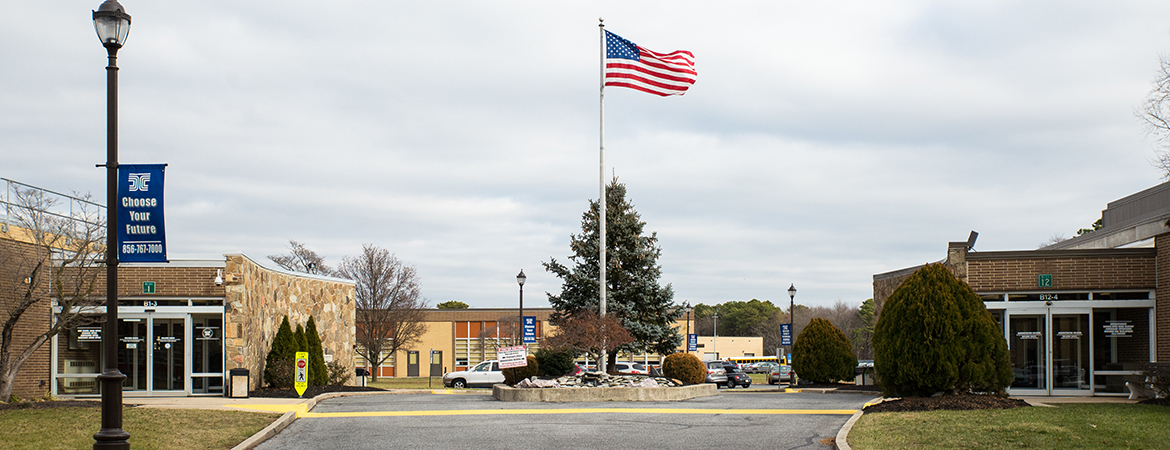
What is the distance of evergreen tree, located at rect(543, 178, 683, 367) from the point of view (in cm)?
3609

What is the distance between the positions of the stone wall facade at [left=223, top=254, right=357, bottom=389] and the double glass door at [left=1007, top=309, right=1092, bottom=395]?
20.3 m

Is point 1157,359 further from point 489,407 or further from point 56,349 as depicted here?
point 56,349

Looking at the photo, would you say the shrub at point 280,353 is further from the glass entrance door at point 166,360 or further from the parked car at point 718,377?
the parked car at point 718,377

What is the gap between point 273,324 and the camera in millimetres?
29109

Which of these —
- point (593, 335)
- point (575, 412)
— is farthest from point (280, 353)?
point (575, 412)

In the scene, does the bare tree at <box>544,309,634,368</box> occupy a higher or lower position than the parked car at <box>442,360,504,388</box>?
higher

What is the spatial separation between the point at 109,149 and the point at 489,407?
40.7 ft

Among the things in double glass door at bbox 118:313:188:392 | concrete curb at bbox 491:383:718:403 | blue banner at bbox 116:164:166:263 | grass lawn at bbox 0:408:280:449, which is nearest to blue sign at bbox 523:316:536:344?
concrete curb at bbox 491:383:718:403

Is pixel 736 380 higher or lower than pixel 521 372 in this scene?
lower

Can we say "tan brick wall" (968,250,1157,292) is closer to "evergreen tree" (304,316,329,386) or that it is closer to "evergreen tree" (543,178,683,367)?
"evergreen tree" (543,178,683,367)

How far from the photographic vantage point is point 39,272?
20016 millimetres

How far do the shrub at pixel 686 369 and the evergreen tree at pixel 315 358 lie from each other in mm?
11087

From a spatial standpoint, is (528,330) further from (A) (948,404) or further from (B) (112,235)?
(B) (112,235)

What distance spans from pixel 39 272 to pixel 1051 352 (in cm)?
2368
